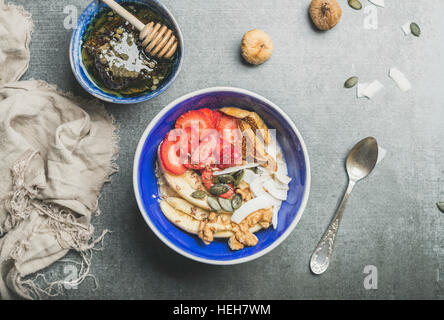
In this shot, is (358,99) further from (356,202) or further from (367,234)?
(367,234)

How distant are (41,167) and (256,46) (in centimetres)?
90

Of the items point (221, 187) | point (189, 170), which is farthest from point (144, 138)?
point (221, 187)

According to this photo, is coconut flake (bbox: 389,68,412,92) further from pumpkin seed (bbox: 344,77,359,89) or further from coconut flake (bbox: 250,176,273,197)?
coconut flake (bbox: 250,176,273,197)

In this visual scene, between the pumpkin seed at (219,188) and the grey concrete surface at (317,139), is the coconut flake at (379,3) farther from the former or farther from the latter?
the pumpkin seed at (219,188)

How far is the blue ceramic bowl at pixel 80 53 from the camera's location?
1231 millimetres

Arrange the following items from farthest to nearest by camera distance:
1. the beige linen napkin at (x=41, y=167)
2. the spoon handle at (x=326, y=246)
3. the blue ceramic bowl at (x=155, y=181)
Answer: the spoon handle at (x=326, y=246) < the beige linen napkin at (x=41, y=167) < the blue ceramic bowl at (x=155, y=181)

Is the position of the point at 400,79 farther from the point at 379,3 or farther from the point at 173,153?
the point at 173,153

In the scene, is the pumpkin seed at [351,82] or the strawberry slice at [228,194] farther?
the pumpkin seed at [351,82]

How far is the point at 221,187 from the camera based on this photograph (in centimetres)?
120

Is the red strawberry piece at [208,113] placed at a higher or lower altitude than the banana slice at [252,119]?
lower

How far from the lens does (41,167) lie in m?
1.32

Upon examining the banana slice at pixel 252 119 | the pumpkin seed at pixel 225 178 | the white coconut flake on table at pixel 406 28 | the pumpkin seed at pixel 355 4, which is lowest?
the pumpkin seed at pixel 225 178

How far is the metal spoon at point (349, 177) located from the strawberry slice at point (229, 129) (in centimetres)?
47

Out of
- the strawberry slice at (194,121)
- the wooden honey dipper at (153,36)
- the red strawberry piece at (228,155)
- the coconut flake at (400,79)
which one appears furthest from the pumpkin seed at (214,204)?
the coconut flake at (400,79)
